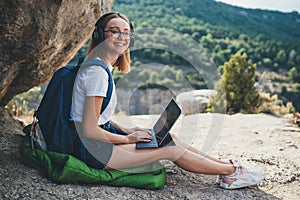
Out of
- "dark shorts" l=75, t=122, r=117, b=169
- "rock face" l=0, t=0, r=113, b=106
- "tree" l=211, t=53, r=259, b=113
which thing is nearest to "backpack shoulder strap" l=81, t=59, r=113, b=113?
"dark shorts" l=75, t=122, r=117, b=169

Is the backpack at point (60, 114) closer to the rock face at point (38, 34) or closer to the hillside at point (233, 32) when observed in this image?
the rock face at point (38, 34)

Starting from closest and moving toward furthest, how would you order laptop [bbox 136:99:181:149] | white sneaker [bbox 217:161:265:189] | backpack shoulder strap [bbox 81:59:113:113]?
backpack shoulder strap [bbox 81:59:113:113]
laptop [bbox 136:99:181:149]
white sneaker [bbox 217:161:265:189]

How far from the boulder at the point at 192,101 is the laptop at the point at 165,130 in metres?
5.91

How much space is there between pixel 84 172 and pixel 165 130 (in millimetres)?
745

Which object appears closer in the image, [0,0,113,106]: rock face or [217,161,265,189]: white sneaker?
[0,0,113,106]: rock face

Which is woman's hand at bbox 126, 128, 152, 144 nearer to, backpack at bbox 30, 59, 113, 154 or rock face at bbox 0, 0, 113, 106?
backpack at bbox 30, 59, 113, 154

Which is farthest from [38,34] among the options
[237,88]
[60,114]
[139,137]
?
[237,88]

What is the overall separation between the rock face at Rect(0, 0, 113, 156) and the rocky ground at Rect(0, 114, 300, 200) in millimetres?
758

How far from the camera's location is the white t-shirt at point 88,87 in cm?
293

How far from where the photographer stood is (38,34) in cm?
325

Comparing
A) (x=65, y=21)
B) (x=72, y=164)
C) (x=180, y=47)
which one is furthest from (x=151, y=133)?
(x=180, y=47)

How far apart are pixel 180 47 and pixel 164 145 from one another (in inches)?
65.9

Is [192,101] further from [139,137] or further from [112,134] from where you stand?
[112,134]

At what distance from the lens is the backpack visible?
3098 mm
